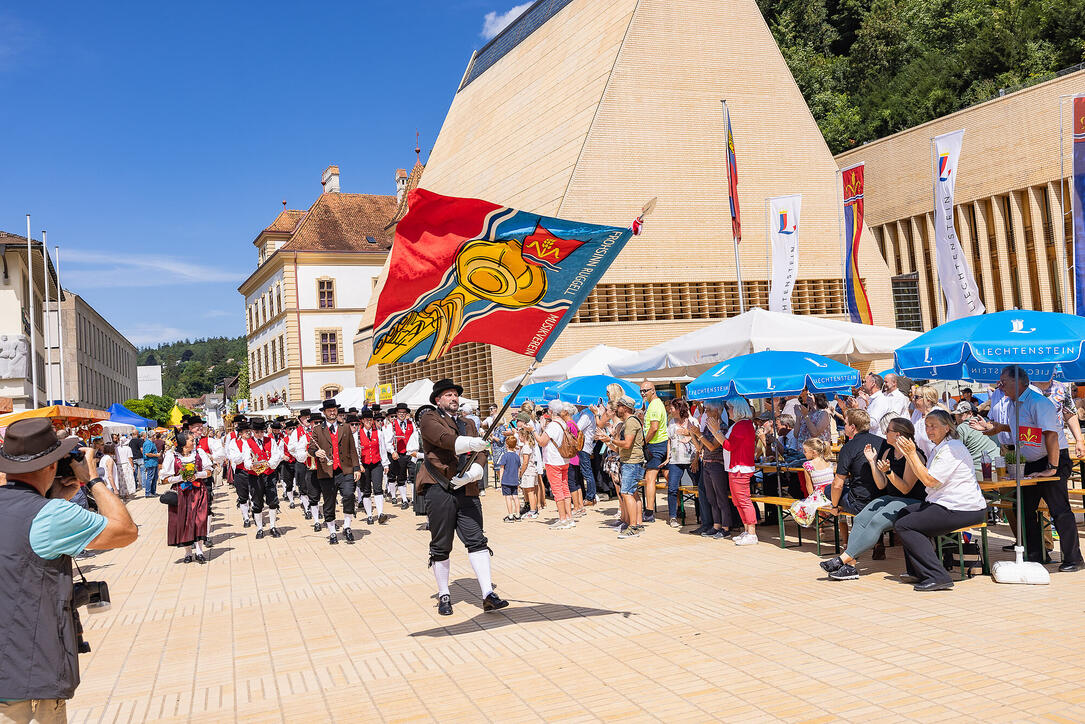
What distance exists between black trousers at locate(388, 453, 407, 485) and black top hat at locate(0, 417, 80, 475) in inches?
567

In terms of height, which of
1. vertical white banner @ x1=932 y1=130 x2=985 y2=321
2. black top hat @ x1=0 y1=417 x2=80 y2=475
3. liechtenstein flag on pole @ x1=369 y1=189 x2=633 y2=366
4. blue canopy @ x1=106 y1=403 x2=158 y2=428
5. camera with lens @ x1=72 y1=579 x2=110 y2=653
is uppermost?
vertical white banner @ x1=932 y1=130 x2=985 y2=321

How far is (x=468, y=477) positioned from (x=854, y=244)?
62.3 ft

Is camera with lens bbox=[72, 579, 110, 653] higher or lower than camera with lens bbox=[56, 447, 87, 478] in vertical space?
lower

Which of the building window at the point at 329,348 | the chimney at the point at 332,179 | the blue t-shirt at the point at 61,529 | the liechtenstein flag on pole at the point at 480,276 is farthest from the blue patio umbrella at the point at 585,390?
the chimney at the point at 332,179

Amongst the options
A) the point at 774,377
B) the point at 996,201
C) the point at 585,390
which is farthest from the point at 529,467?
the point at 996,201

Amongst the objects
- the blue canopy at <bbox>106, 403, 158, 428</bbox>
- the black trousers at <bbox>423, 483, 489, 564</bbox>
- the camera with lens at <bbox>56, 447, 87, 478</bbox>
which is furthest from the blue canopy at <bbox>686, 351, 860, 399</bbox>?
the blue canopy at <bbox>106, 403, 158, 428</bbox>

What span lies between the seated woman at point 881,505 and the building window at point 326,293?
177ft

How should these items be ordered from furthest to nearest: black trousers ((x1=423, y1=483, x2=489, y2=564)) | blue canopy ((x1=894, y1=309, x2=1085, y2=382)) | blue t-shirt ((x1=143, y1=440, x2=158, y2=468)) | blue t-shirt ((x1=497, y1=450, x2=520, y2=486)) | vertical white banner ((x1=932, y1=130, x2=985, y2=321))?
blue t-shirt ((x1=143, y1=440, x2=158, y2=468)) → vertical white banner ((x1=932, y1=130, x2=985, y2=321)) → blue t-shirt ((x1=497, y1=450, x2=520, y2=486)) → black trousers ((x1=423, y1=483, x2=489, y2=564)) → blue canopy ((x1=894, y1=309, x2=1085, y2=382))

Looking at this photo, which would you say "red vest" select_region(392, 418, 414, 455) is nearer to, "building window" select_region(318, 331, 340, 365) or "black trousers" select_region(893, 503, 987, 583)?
"black trousers" select_region(893, 503, 987, 583)

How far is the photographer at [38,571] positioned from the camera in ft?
11.8

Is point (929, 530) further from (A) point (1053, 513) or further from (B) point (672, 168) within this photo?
(B) point (672, 168)

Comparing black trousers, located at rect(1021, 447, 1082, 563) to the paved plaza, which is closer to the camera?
the paved plaza

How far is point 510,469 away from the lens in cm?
1553

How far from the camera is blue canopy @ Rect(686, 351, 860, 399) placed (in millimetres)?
11086
